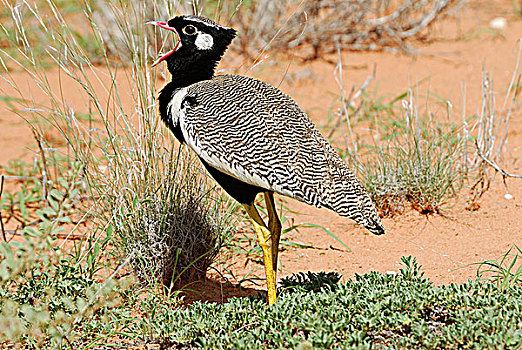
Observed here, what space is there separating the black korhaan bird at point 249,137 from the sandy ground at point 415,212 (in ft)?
2.31

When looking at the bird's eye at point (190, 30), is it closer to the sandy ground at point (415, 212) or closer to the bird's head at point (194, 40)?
the bird's head at point (194, 40)

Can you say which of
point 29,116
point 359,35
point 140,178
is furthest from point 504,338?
point 359,35

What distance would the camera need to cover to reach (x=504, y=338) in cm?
247

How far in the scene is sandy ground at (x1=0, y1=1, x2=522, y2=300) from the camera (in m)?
3.75

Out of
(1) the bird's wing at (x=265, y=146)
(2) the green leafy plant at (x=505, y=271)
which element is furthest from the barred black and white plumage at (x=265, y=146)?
(2) the green leafy plant at (x=505, y=271)

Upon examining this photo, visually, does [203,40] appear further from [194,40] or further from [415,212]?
[415,212]

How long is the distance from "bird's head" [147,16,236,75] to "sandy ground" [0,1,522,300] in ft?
2.59

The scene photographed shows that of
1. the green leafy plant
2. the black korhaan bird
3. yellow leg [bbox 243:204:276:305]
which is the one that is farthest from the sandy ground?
the black korhaan bird

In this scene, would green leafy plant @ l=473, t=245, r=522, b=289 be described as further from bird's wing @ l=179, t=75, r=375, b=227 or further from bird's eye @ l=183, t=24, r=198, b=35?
bird's eye @ l=183, t=24, r=198, b=35

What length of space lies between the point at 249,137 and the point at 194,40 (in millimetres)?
680

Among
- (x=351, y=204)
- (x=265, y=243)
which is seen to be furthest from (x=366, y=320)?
(x=265, y=243)

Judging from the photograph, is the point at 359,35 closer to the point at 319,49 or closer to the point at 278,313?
the point at 319,49

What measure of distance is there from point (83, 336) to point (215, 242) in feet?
3.17

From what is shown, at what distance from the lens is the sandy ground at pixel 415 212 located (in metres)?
3.75
